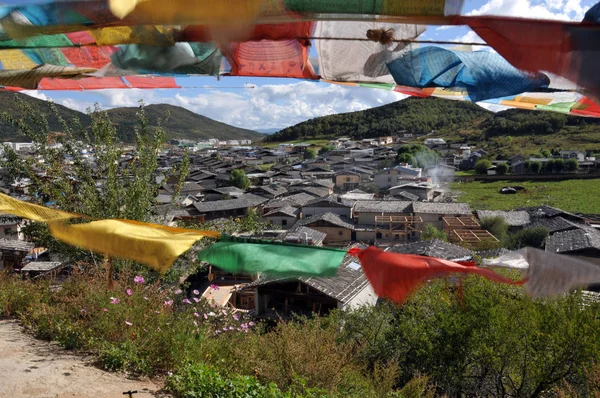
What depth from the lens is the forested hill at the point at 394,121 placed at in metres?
64.9

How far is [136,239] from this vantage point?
1741mm

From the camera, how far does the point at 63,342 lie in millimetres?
3840

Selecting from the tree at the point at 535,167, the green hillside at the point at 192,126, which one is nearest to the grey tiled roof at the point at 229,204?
the tree at the point at 535,167

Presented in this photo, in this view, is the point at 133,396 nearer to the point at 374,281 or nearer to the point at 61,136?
the point at 374,281

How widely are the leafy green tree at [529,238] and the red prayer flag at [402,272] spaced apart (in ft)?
49.9

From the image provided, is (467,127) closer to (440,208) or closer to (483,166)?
(483,166)

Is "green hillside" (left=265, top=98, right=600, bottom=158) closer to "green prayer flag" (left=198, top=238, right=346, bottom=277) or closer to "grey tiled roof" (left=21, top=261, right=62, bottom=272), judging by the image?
"grey tiled roof" (left=21, top=261, right=62, bottom=272)

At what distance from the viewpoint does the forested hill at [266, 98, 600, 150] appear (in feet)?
146

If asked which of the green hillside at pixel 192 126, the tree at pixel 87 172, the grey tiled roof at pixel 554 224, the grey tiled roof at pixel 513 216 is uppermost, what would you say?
the tree at pixel 87 172

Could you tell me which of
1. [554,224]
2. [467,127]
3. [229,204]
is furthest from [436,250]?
[467,127]

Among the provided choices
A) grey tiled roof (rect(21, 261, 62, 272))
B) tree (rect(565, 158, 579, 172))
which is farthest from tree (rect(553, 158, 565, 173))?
grey tiled roof (rect(21, 261, 62, 272))

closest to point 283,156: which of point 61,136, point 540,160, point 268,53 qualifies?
point 540,160

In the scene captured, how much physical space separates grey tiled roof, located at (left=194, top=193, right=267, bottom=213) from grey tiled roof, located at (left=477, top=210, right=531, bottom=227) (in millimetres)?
10763

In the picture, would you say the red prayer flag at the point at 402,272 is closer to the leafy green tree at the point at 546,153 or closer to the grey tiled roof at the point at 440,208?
the grey tiled roof at the point at 440,208
